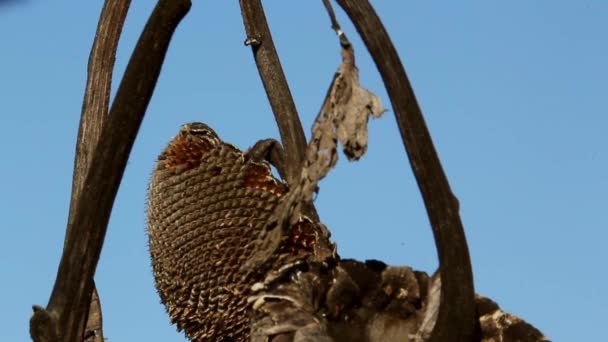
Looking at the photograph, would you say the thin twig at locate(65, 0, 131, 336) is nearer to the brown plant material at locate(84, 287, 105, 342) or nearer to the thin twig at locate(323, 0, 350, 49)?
the brown plant material at locate(84, 287, 105, 342)

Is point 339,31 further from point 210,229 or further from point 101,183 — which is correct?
point 210,229

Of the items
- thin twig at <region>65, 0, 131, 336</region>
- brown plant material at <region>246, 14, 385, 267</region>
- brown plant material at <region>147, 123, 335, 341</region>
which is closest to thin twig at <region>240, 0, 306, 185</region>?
brown plant material at <region>147, 123, 335, 341</region>

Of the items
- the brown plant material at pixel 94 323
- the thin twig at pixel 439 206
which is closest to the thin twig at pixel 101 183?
the brown plant material at pixel 94 323

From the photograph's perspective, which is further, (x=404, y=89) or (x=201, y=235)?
(x=201, y=235)

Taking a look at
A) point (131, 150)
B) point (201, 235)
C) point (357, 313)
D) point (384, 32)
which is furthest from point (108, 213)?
point (384, 32)

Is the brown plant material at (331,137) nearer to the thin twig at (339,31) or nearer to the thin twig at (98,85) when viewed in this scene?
the thin twig at (339,31)

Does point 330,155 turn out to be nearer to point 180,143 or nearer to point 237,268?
point 237,268
